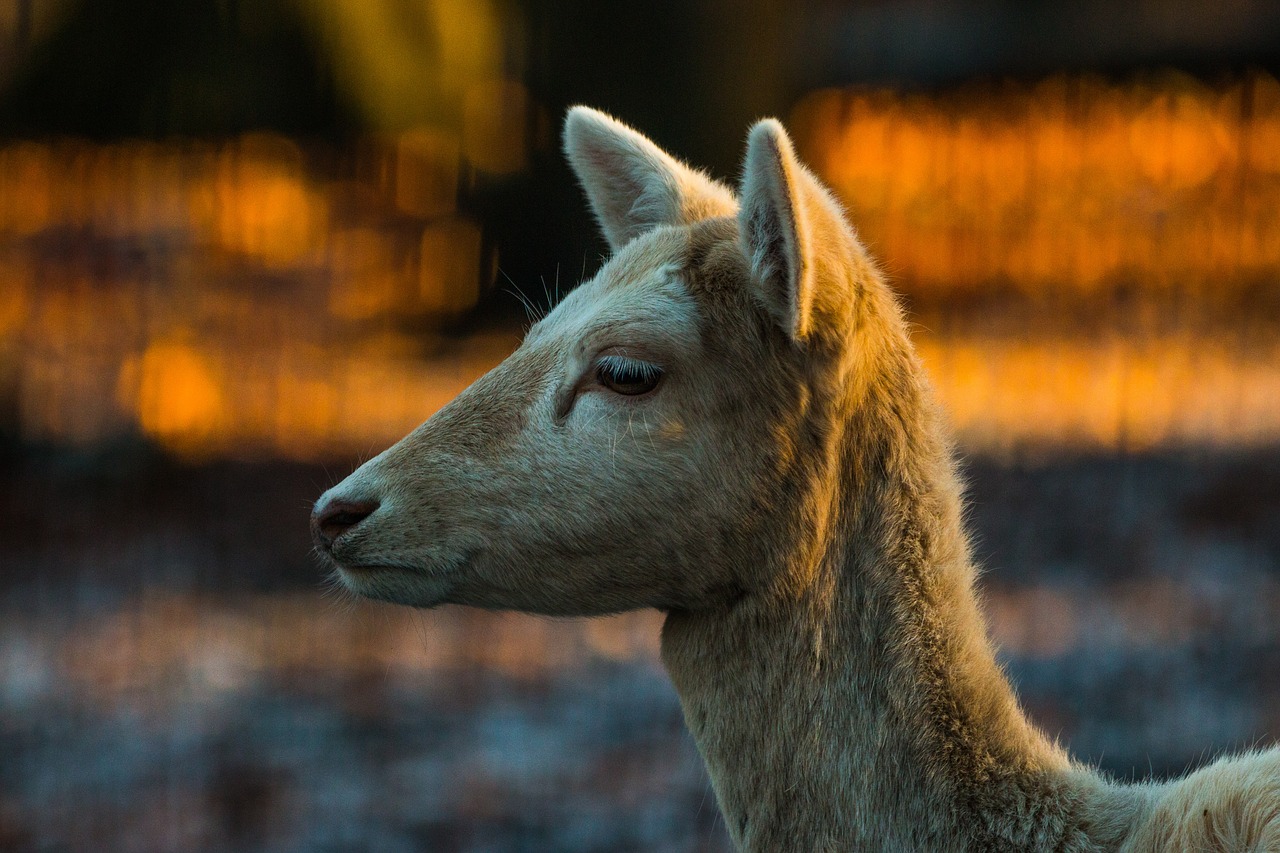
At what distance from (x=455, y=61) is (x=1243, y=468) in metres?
7.22

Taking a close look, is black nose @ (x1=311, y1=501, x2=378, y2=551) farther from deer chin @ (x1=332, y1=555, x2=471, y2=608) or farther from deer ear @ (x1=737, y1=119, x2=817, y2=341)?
deer ear @ (x1=737, y1=119, x2=817, y2=341)

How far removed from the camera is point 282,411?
1147 cm

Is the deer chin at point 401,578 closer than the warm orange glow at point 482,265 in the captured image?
Yes

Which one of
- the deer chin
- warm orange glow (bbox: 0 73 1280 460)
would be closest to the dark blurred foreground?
warm orange glow (bbox: 0 73 1280 460)

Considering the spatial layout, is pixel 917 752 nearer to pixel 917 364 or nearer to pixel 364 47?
pixel 917 364

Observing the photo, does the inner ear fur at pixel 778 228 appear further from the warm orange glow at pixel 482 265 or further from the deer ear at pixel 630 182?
the warm orange glow at pixel 482 265

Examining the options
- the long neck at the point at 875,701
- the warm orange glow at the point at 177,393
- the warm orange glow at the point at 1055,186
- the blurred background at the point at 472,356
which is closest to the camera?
the long neck at the point at 875,701

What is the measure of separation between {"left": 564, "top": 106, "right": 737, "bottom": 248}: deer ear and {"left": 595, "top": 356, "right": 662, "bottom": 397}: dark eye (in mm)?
639

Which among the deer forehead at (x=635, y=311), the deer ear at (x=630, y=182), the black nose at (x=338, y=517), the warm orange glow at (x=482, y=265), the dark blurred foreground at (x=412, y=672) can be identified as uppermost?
the deer ear at (x=630, y=182)

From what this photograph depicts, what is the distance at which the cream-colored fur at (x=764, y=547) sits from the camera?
8.71ft

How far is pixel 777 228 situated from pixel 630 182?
0.88 m

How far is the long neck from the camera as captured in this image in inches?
104

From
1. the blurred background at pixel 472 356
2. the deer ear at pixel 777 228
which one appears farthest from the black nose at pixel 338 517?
the blurred background at pixel 472 356

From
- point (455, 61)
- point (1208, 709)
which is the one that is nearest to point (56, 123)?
point (455, 61)
